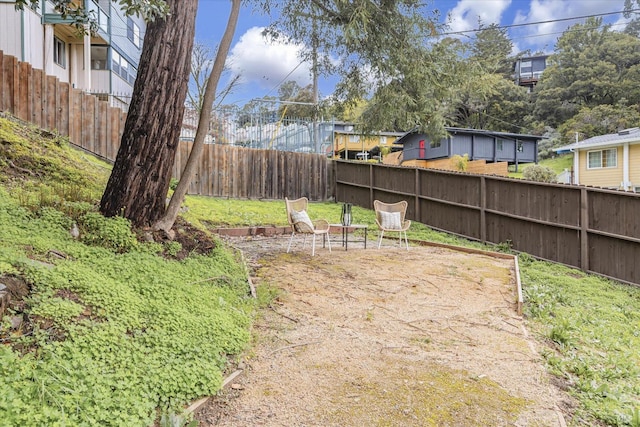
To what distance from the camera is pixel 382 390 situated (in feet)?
8.64

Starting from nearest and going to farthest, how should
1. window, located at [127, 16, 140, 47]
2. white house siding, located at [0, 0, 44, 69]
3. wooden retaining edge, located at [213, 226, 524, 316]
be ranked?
wooden retaining edge, located at [213, 226, 524, 316] → white house siding, located at [0, 0, 44, 69] → window, located at [127, 16, 140, 47]

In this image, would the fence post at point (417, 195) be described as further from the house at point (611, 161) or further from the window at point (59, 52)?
the window at point (59, 52)

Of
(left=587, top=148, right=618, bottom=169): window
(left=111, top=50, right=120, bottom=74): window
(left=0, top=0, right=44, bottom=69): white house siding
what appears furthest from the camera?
(left=587, top=148, right=618, bottom=169): window

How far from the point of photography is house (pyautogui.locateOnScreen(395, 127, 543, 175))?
25.1m

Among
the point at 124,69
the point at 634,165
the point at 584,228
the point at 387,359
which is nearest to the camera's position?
the point at 387,359

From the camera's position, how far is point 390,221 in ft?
26.5

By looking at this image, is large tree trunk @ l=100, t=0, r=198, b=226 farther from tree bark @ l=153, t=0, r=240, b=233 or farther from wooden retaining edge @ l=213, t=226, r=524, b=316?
wooden retaining edge @ l=213, t=226, r=524, b=316

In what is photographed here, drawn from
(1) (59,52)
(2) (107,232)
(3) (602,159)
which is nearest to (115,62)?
(1) (59,52)

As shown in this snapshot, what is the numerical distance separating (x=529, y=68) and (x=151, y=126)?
191ft

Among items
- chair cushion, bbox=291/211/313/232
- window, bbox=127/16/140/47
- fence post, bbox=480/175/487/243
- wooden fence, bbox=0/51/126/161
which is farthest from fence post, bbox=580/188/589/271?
window, bbox=127/16/140/47

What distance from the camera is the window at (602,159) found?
63.4 feet

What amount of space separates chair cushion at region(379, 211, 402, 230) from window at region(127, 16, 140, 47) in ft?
52.6

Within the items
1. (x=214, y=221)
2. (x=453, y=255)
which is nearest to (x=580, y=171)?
(x=453, y=255)

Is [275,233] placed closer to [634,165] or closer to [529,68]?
[634,165]
